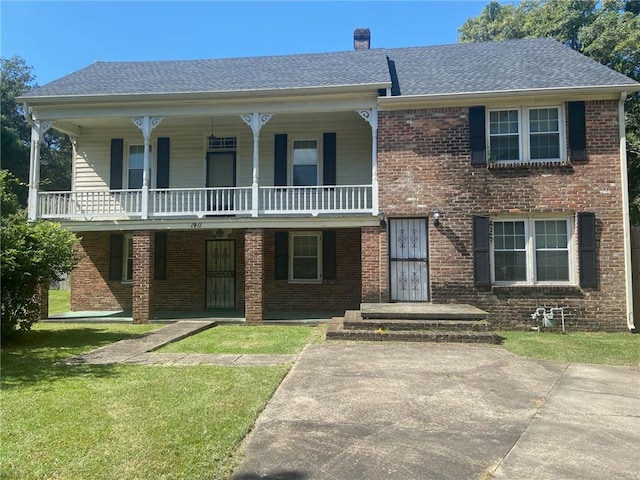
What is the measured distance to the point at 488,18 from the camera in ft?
95.0

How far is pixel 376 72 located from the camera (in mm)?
11656

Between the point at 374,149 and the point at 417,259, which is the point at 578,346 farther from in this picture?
the point at 374,149

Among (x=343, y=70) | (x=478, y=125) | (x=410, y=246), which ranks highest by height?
(x=343, y=70)

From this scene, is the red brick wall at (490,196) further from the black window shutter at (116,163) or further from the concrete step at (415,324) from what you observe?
the black window shutter at (116,163)

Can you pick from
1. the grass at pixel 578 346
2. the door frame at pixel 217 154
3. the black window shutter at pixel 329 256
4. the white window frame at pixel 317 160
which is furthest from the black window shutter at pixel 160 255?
the grass at pixel 578 346

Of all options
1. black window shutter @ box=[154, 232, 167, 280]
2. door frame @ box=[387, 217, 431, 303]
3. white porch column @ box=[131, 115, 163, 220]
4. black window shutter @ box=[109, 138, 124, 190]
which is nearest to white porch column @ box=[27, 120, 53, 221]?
black window shutter @ box=[109, 138, 124, 190]

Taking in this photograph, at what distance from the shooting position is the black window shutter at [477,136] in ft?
34.4

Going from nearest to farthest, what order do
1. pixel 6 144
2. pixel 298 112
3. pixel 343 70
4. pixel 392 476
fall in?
1. pixel 392 476
2. pixel 298 112
3. pixel 343 70
4. pixel 6 144

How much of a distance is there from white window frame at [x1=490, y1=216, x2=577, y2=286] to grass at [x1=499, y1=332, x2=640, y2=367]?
48.9 inches

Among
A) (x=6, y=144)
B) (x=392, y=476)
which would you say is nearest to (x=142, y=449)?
(x=392, y=476)

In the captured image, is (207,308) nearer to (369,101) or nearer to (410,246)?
(410,246)

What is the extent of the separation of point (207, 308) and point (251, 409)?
9.28 meters

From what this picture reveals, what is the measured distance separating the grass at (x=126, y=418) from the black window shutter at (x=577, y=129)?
8.60m

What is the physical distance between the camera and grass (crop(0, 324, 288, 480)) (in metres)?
3.13
